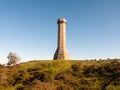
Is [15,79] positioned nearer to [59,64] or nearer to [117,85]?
[59,64]

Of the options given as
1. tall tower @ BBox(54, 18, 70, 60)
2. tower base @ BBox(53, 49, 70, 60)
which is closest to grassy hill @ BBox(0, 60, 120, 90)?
tower base @ BBox(53, 49, 70, 60)

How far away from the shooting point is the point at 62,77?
3556cm

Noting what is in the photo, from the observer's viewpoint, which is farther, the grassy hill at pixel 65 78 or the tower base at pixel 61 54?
the tower base at pixel 61 54

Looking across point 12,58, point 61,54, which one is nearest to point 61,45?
point 61,54

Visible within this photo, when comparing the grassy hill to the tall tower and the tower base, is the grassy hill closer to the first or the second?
the tower base

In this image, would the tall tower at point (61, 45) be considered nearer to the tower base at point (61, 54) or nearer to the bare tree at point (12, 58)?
the tower base at point (61, 54)

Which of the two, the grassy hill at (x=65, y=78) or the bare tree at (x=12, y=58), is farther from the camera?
the bare tree at (x=12, y=58)

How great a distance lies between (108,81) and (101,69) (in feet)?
18.1

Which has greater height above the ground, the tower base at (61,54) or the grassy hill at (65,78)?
the tower base at (61,54)

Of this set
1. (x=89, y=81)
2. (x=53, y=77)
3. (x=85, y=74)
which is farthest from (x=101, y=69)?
(x=53, y=77)

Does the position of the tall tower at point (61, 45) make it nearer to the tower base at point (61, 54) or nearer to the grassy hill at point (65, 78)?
the tower base at point (61, 54)

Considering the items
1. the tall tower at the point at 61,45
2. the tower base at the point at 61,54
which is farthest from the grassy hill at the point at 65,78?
the tall tower at the point at 61,45

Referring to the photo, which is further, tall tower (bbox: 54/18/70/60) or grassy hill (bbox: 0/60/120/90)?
tall tower (bbox: 54/18/70/60)

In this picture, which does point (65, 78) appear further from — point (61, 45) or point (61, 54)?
point (61, 45)
